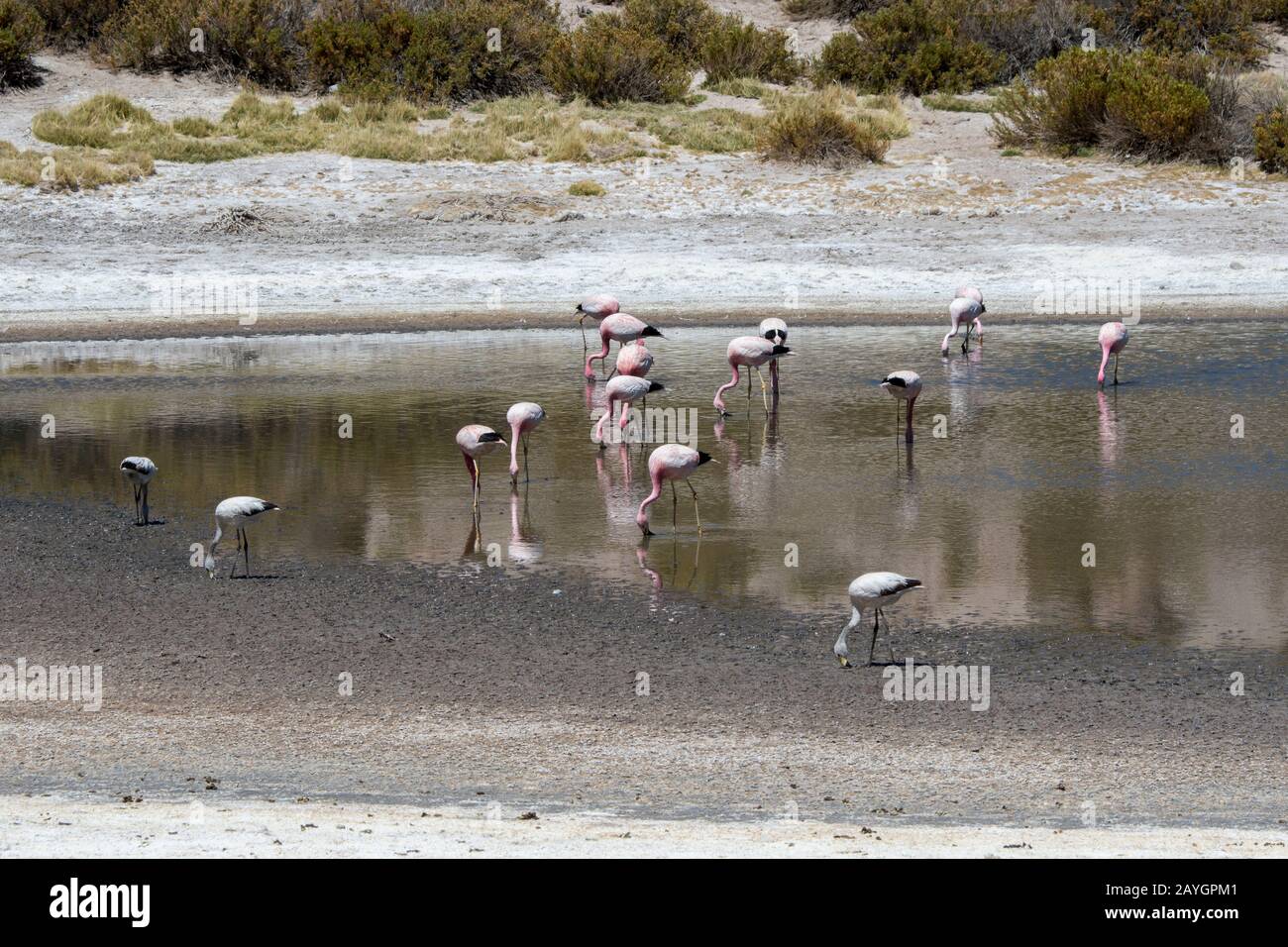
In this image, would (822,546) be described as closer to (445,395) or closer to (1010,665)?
(1010,665)

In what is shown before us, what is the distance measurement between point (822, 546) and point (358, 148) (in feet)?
63.3

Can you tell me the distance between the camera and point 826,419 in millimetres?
15969

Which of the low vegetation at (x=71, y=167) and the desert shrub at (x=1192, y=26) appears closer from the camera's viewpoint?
the low vegetation at (x=71, y=167)

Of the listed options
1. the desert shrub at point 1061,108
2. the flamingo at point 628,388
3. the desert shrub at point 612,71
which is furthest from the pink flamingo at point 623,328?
the desert shrub at point 612,71

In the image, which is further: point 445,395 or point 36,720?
point 445,395

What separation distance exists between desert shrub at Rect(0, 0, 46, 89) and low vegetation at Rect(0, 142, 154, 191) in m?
5.63

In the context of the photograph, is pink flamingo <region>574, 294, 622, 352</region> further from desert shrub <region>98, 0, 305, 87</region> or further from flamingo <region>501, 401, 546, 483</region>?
desert shrub <region>98, 0, 305, 87</region>

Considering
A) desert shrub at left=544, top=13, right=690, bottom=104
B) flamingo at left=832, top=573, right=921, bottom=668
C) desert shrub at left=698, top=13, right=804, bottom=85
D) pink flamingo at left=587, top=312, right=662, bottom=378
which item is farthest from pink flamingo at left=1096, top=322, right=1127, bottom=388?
desert shrub at left=698, top=13, right=804, bottom=85

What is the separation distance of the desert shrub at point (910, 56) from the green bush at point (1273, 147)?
9117mm

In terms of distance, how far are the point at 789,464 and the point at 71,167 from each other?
16.5 meters

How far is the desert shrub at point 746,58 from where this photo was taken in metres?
38.2

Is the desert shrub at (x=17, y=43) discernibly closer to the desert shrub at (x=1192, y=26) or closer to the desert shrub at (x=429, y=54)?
the desert shrub at (x=429, y=54)

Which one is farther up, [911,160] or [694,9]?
[694,9]

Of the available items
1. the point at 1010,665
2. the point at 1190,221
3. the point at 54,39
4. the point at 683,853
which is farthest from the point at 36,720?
the point at 54,39
